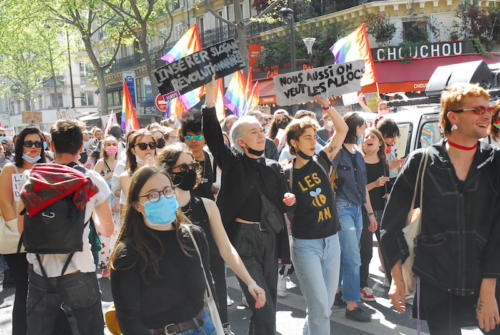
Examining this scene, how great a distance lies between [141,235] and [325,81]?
10.2ft

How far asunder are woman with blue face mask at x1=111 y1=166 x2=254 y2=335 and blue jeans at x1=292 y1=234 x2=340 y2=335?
1562 mm

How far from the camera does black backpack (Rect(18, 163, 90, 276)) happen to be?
→ 134 inches

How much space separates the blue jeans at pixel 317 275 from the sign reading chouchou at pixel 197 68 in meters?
1.90

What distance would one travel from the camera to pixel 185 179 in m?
3.82

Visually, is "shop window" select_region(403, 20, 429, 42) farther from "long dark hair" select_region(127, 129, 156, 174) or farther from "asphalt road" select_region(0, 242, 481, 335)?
"long dark hair" select_region(127, 129, 156, 174)

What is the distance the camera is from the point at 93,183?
3645mm

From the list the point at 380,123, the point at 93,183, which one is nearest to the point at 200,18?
the point at 380,123

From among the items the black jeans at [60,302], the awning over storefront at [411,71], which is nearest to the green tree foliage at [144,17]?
the awning over storefront at [411,71]

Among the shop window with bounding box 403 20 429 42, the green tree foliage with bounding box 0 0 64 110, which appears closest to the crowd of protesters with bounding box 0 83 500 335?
the shop window with bounding box 403 20 429 42

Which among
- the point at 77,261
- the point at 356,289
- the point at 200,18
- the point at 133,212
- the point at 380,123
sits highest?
the point at 200,18

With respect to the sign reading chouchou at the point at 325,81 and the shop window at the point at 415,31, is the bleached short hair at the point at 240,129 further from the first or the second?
the shop window at the point at 415,31

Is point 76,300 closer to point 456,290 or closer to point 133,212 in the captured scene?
point 133,212

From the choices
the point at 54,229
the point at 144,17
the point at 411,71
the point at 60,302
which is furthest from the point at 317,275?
the point at 144,17

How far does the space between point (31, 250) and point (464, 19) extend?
939 inches
